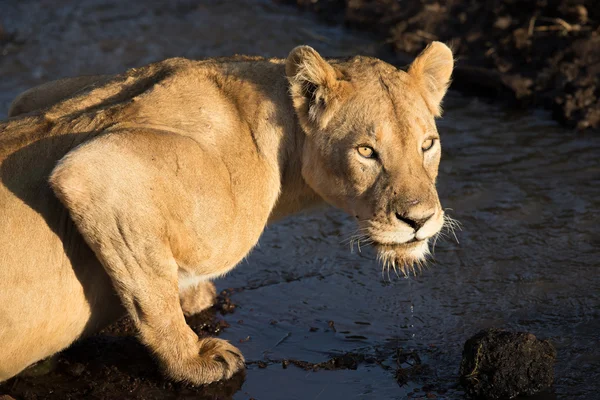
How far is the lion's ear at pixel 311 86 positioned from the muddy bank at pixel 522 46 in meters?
5.26

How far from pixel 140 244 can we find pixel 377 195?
1494 millimetres

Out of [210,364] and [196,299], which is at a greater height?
[210,364]

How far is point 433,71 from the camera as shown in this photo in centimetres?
630

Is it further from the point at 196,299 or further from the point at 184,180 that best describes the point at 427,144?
the point at 196,299

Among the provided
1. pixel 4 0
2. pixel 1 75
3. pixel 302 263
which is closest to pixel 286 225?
pixel 302 263

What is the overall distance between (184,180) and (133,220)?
1.36 feet

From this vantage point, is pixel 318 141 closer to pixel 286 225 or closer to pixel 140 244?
Answer: pixel 140 244

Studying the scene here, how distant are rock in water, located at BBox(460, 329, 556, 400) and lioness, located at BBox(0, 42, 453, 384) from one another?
0.73 metres

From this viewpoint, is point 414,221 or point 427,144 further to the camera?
point 427,144

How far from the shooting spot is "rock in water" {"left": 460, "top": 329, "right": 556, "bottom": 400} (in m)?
5.61

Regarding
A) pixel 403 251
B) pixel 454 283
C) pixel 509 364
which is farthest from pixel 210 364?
pixel 454 283

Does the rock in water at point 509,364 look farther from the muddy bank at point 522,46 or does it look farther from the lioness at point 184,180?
the muddy bank at point 522,46

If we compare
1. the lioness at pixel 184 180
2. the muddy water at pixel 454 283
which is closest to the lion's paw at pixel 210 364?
the lioness at pixel 184 180

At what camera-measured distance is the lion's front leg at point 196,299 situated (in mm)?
7051
